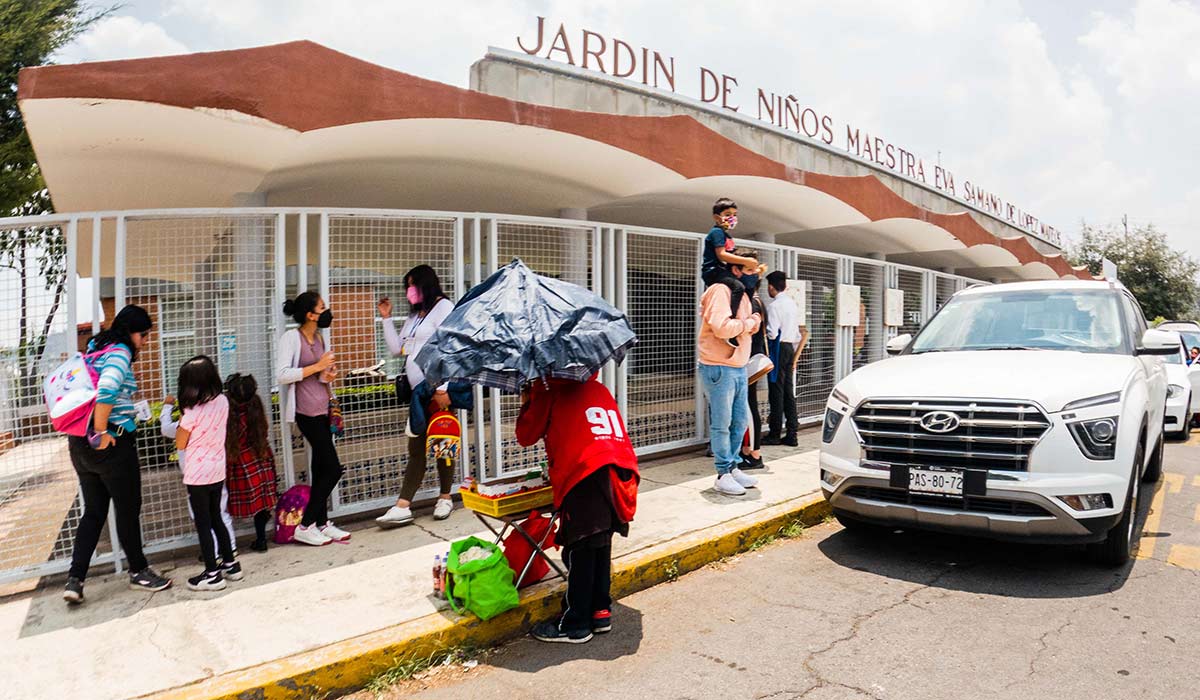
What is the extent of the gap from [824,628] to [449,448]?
2.69m

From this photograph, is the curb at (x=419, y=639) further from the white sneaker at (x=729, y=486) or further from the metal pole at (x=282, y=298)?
the metal pole at (x=282, y=298)

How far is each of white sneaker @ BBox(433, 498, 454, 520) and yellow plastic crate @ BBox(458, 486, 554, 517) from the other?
4.96 ft

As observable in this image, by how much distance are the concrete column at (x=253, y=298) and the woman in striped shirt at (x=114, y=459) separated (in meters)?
0.78

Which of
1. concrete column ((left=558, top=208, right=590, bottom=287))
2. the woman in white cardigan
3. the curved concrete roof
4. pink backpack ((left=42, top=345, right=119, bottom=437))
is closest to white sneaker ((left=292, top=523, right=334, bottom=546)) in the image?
the woman in white cardigan

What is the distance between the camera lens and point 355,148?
5.50 meters

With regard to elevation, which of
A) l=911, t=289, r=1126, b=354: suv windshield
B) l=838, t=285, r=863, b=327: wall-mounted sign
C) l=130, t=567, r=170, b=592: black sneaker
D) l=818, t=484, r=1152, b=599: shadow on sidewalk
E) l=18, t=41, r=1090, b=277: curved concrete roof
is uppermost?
l=18, t=41, r=1090, b=277: curved concrete roof

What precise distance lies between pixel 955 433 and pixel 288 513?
4276 millimetres

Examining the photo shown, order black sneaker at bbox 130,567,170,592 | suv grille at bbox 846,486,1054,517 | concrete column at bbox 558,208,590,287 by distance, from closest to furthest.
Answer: suv grille at bbox 846,486,1054,517 → black sneaker at bbox 130,567,170,592 → concrete column at bbox 558,208,590,287

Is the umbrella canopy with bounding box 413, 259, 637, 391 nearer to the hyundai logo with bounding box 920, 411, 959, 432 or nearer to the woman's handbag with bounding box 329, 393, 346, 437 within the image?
the woman's handbag with bounding box 329, 393, 346, 437

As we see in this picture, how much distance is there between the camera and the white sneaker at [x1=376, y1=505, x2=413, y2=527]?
4.96 meters

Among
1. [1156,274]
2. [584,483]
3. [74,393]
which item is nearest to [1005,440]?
[584,483]

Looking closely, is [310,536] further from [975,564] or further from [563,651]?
[975,564]

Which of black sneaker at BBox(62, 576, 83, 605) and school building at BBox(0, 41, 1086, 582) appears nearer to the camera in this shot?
black sneaker at BBox(62, 576, 83, 605)

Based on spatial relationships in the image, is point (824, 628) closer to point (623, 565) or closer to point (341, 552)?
point (623, 565)
